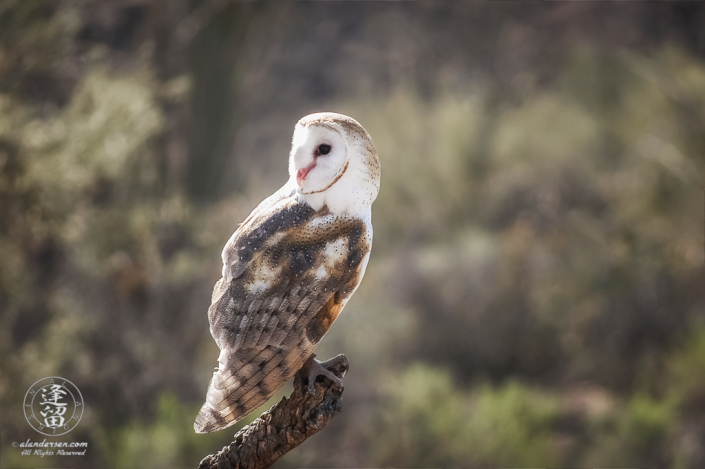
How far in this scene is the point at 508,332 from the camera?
195 inches

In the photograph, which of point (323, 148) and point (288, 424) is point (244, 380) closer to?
point (288, 424)

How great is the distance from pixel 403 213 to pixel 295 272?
443 cm

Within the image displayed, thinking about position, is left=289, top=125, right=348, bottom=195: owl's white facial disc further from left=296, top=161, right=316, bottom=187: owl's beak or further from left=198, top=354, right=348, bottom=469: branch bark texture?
left=198, top=354, right=348, bottom=469: branch bark texture

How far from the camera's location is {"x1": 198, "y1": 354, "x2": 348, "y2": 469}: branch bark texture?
1461 mm

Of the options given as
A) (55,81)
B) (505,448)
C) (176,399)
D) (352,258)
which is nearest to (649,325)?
(505,448)

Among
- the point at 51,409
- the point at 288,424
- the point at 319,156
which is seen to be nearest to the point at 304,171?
the point at 319,156

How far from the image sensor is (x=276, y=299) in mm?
1411

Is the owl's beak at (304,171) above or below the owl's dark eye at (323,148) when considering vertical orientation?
below

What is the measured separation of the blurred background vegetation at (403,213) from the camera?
3.71 meters

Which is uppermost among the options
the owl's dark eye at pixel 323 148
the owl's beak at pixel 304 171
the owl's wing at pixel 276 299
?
the owl's dark eye at pixel 323 148
